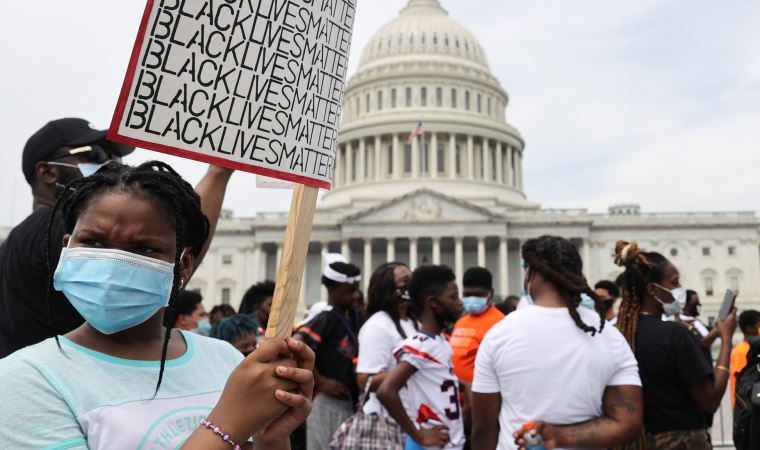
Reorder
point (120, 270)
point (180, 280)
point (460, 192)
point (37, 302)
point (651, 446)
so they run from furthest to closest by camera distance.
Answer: point (460, 192) < point (651, 446) < point (37, 302) < point (180, 280) < point (120, 270)

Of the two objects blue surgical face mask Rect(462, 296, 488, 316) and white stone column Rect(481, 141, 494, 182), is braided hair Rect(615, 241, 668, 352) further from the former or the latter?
white stone column Rect(481, 141, 494, 182)

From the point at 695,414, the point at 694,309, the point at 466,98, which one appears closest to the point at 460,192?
the point at 466,98

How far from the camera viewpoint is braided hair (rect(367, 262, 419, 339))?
5.93 meters

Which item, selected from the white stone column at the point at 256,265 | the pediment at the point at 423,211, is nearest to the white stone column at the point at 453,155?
the pediment at the point at 423,211

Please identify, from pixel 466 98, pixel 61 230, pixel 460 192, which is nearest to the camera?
pixel 61 230

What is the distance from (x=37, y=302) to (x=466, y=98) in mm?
72629

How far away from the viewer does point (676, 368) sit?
452 centimetres

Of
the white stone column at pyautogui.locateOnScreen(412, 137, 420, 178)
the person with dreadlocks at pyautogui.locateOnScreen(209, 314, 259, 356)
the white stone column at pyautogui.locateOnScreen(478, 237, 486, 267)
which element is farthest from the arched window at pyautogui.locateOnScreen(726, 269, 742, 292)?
the person with dreadlocks at pyautogui.locateOnScreen(209, 314, 259, 356)

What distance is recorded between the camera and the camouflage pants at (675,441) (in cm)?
449

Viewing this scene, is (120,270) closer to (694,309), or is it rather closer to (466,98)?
(694,309)

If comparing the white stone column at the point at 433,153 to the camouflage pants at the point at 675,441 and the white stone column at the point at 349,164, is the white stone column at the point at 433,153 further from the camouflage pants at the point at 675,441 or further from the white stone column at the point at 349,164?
the camouflage pants at the point at 675,441

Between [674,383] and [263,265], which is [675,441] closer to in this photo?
[674,383]

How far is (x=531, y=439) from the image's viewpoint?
3.69m

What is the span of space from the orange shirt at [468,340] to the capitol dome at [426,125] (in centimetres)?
5538
